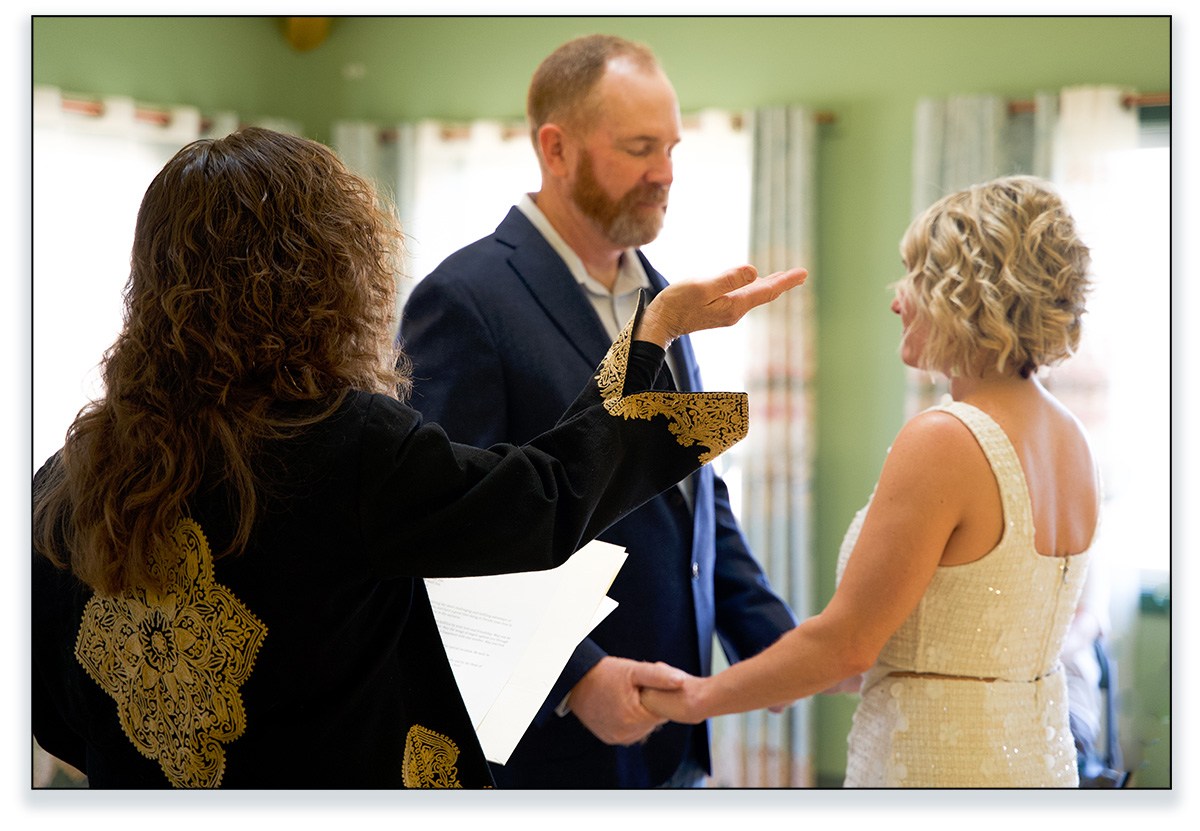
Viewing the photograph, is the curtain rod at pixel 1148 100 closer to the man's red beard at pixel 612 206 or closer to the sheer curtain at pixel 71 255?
the man's red beard at pixel 612 206

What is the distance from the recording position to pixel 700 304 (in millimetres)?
1150

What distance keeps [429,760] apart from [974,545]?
33.3 inches

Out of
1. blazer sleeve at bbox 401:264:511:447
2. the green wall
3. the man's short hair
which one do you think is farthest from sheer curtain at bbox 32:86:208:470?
the man's short hair

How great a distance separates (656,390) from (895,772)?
2.63ft

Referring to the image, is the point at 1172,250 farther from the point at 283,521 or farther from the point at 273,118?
the point at 273,118

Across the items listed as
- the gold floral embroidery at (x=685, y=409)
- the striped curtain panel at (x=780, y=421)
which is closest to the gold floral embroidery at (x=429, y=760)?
the gold floral embroidery at (x=685, y=409)

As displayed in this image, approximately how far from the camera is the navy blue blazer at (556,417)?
1491mm

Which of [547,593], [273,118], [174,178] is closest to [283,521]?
[174,178]

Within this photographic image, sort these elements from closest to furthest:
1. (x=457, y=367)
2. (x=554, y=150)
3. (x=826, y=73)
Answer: (x=457, y=367) → (x=554, y=150) → (x=826, y=73)

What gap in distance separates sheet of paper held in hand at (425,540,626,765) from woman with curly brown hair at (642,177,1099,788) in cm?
28

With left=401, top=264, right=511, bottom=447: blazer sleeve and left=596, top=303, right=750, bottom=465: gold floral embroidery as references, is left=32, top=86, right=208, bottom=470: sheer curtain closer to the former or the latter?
left=401, top=264, right=511, bottom=447: blazer sleeve

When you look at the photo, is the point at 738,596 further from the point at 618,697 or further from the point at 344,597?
the point at 344,597

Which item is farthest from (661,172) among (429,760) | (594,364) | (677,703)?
(429,760)

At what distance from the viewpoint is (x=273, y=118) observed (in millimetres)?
2607
